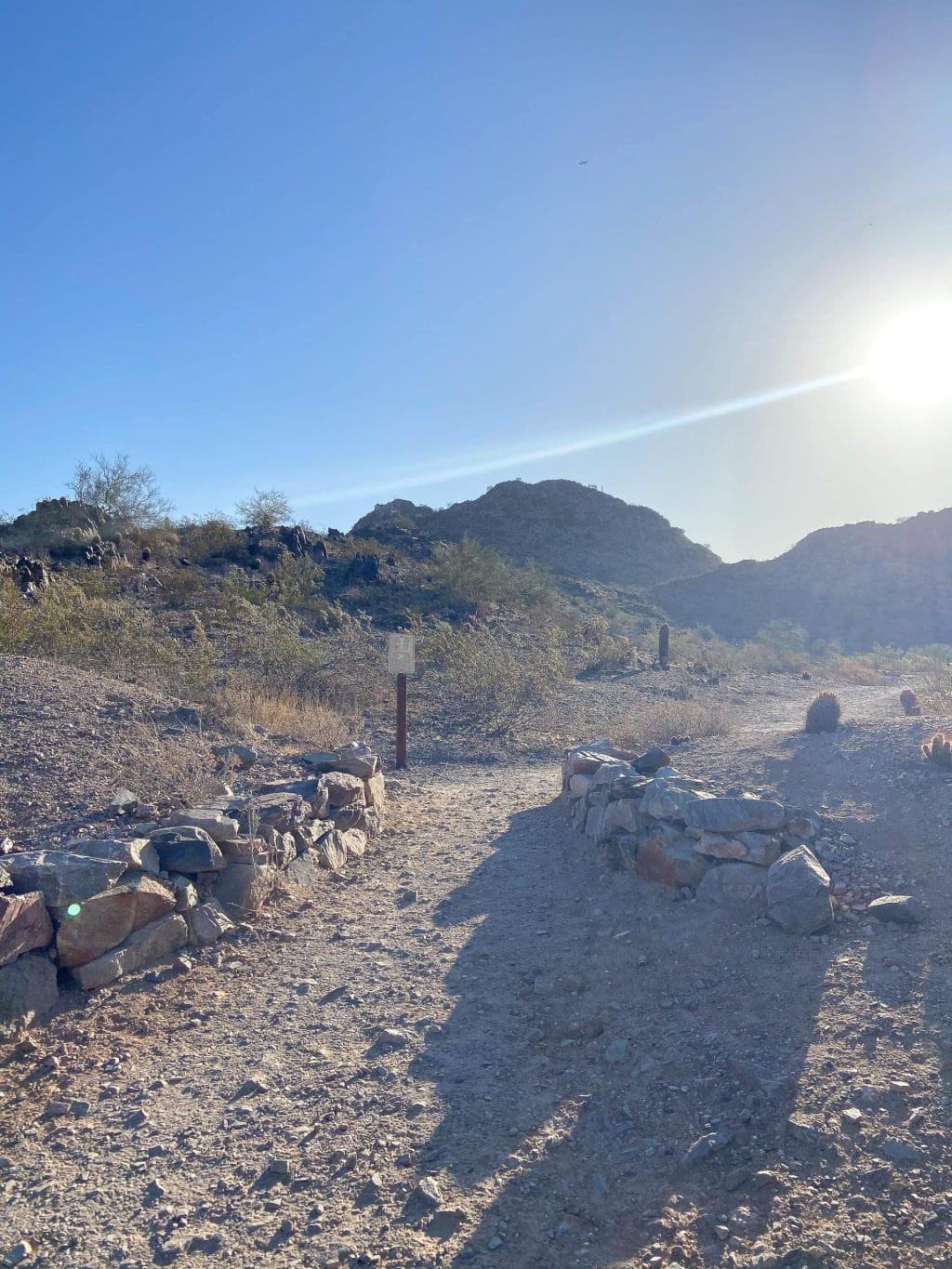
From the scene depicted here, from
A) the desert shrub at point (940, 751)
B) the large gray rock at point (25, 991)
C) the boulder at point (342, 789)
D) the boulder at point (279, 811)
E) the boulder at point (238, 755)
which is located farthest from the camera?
the boulder at point (238, 755)

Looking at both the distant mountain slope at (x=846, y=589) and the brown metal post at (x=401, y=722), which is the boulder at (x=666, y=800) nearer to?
the brown metal post at (x=401, y=722)

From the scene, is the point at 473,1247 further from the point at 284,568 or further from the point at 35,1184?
the point at 284,568

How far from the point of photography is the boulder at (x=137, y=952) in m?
5.16

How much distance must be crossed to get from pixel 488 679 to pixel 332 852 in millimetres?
9323

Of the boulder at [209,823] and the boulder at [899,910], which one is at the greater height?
the boulder at [209,823]

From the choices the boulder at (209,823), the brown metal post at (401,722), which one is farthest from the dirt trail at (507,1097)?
the brown metal post at (401,722)

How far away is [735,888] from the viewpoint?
6.11 metres

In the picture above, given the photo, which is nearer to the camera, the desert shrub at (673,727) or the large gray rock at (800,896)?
the large gray rock at (800,896)

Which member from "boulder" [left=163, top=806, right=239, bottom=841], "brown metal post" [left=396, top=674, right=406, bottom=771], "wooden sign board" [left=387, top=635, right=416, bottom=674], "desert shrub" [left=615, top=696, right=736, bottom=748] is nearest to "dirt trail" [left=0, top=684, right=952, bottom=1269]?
"boulder" [left=163, top=806, right=239, bottom=841]

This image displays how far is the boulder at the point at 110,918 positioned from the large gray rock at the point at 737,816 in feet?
12.1

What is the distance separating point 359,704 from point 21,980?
1091 cm

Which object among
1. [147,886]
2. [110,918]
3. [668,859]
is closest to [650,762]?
[668,859]

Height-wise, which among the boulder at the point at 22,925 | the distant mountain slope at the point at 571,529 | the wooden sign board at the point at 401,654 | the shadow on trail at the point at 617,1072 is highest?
the distant mountain slope at the point at 571,529

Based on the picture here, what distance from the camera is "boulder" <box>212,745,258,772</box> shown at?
9.03 meters
